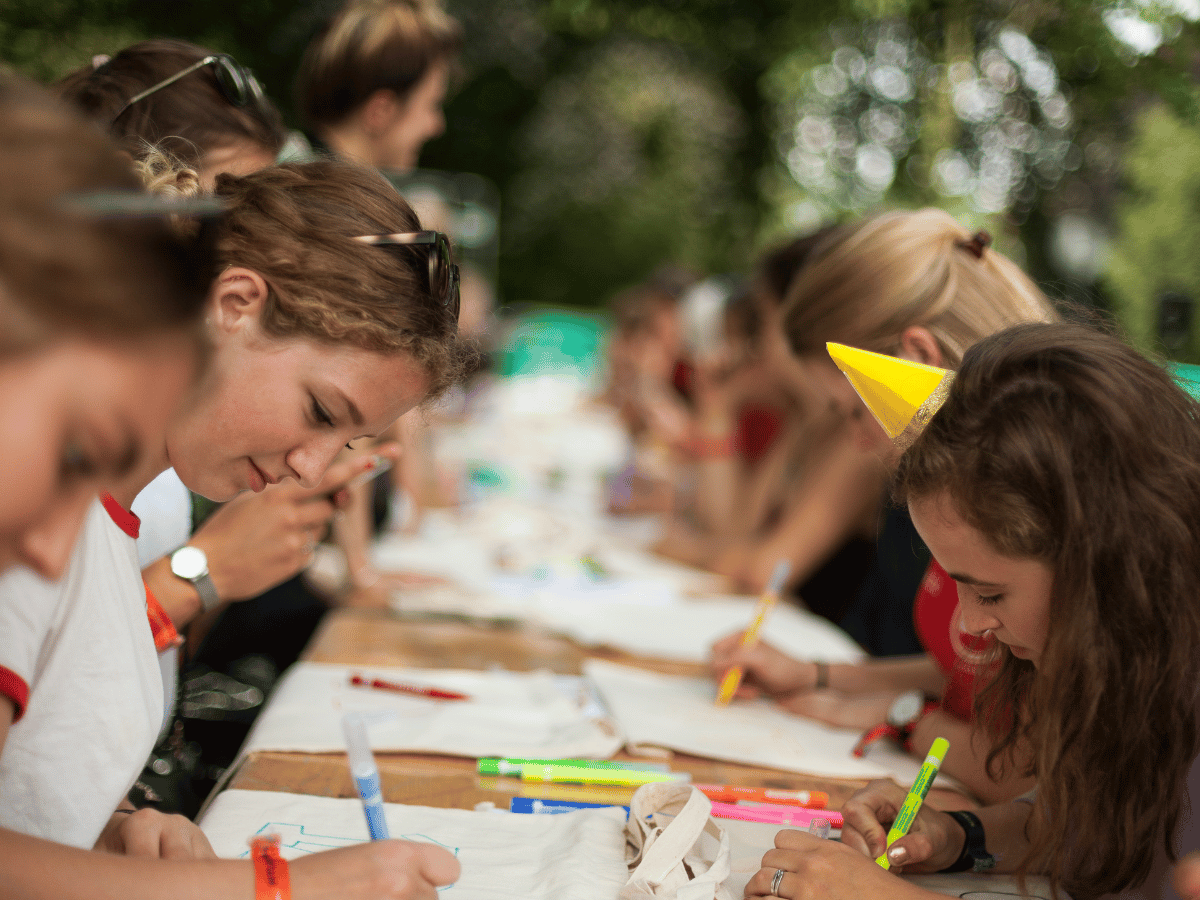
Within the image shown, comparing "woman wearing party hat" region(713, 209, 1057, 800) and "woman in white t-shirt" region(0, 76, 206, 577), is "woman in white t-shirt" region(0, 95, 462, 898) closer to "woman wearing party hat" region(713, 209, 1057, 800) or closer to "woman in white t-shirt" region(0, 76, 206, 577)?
"woman in white t-shirt" region(0, 76, 206, 577)

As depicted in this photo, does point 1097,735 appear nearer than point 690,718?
Yes

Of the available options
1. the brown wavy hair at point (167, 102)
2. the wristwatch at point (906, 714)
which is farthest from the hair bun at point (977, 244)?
the brown wavy hair at point (167, 102)

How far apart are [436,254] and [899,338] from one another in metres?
0.71

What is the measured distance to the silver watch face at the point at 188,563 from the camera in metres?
1.19

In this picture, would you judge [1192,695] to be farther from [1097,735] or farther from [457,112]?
[457,112]

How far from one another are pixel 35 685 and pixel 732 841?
2.10 ft

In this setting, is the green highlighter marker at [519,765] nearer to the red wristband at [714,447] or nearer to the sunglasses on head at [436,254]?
the sunglasses on head at [436,254]

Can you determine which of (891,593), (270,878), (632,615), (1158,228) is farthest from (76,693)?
(1158,228)

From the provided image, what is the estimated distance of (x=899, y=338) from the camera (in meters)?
1.37

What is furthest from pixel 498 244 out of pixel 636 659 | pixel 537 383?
pixel 636 659

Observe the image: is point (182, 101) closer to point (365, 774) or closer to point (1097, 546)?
point (365, 774)

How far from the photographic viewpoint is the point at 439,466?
3.01 metres

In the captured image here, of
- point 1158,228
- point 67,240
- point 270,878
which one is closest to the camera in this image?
point 67,240

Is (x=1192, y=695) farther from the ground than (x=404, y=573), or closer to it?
farther from the ground
